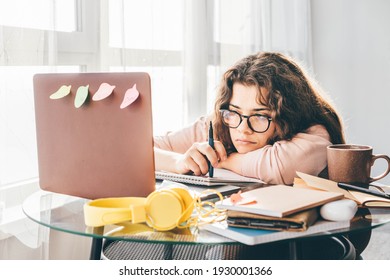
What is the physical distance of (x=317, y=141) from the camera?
122 cm

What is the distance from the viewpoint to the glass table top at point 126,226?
0.78 m

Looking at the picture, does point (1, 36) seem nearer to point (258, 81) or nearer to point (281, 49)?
point (258, 81)

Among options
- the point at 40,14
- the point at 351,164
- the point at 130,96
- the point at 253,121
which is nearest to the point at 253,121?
the point at 253,121

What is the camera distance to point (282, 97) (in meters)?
1.28

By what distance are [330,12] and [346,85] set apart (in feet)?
1.48

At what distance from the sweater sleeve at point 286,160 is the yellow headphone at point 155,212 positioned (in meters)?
0.37

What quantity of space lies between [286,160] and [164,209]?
437 mm

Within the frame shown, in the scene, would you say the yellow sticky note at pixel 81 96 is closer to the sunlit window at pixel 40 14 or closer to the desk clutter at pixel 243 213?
the desk clutter at pixel 243 213

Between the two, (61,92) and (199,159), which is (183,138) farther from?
(61,92)

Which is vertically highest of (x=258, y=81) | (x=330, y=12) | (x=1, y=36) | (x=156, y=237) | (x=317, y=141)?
(x=330, y=12)

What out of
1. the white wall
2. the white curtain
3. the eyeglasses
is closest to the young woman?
the eyeglasses

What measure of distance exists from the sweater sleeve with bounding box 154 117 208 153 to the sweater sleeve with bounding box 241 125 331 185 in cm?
32

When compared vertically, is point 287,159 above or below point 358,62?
below
